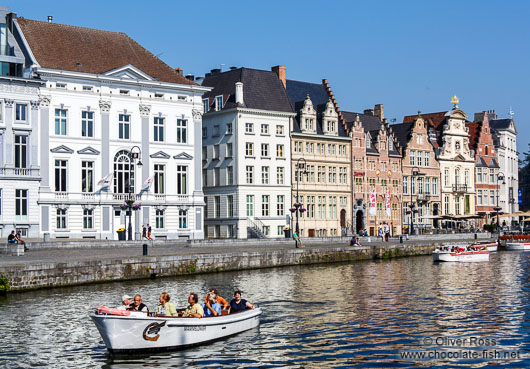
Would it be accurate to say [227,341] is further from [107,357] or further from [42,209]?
[42,209]

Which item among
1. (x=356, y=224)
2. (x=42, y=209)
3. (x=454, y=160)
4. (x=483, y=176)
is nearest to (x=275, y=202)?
(x=356, y=224)

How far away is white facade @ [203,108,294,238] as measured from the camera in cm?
7725

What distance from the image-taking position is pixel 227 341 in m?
26.4

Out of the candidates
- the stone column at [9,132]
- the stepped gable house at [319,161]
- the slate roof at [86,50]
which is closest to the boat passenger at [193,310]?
the stone column at [9,132]

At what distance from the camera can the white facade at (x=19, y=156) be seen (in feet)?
203

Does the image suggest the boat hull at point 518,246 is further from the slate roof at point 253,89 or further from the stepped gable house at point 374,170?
the slate roof at point 253,89

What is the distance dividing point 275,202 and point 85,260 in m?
39.7

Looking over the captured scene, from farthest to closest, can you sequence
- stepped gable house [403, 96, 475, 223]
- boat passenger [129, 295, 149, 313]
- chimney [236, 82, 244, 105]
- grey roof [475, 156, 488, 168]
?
1. grey roof [475, 156, 488, 168]
2. stepped gable house [403, 96, 475, 223]
3. chimney [236, 82, 244, 105]
4. boat passenger [129, 295, 149, 313]

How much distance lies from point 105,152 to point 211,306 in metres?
42.9

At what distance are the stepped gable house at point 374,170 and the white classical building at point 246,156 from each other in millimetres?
11256

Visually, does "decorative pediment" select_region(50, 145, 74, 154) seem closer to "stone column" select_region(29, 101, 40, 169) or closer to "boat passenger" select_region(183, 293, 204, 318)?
"stone column" select_region(29, 101, 40, 169)

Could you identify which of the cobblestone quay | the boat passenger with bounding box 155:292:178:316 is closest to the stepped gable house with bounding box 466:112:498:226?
the cobblestone quay

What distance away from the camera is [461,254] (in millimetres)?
61906

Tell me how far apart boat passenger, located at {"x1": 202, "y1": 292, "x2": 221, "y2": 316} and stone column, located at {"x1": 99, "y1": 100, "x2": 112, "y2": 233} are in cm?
4162
